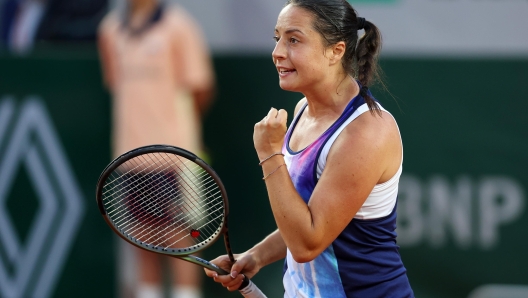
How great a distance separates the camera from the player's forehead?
257 cm

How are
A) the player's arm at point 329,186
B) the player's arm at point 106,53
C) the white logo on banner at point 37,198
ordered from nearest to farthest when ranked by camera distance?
the player's arm at point 329,186 < the player's arm at point 106,53 < the white logo on banner at point 37,198

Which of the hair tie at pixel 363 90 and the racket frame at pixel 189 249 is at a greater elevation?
the hair tie at pixel 363 90

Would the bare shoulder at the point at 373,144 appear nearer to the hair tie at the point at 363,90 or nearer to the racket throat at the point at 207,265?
→ the hair tie at the point at 363,90

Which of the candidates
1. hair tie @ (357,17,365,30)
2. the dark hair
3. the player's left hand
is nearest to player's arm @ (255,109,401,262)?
the player's left hand

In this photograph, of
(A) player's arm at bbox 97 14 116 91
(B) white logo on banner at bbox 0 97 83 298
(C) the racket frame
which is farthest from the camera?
(B) white logo on banner at bbox 0 97 83 298

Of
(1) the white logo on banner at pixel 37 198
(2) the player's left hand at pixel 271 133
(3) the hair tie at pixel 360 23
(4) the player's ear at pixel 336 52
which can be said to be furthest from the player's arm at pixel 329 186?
(1) the white logo on banner at pixel 37 198

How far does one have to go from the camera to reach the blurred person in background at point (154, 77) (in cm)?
552

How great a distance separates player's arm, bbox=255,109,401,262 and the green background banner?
10.0 feet

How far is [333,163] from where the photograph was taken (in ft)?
8.11

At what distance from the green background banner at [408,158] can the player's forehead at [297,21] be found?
296 cm

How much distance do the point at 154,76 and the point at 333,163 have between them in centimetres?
324

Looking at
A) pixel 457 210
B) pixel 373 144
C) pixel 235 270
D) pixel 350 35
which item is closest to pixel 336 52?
pixel 350 35

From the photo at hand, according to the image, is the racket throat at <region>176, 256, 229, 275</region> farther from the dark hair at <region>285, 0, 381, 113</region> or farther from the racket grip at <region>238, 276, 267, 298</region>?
the dark hair at <region>285, 0, 381, 113</region>

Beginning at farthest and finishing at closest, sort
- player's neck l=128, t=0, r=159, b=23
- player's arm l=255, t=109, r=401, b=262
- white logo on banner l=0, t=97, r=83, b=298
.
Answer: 1. white logo on banner l=0, t=97, r=83, b=298
2. player's neck l=128, t=0, r=159, b=23
3. player's arm l=255, t=109, r=401, b=262
